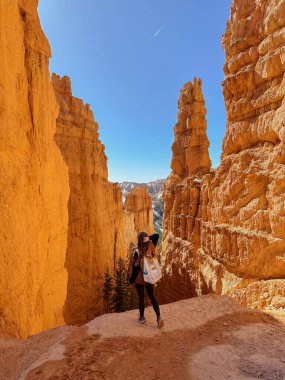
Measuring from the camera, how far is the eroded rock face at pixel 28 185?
6.80 m

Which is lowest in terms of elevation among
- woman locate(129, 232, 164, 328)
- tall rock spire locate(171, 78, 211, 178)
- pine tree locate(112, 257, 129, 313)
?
pine tree locate(112, 257, 129, 313)

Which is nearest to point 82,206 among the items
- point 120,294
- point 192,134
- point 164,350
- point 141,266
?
point 120,294

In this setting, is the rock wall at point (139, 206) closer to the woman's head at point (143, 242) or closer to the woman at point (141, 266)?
the woman at point (141, 266)

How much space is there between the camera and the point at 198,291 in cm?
2367

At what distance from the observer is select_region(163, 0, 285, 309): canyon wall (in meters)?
12.8

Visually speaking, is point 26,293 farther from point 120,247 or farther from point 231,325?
point 120,247

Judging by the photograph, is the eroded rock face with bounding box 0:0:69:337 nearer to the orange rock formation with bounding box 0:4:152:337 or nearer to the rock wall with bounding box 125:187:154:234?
the orange rock formation with bounding box 0:4:152:337

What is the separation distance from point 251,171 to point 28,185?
36.4ft

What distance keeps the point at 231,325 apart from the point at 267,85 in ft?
41.1

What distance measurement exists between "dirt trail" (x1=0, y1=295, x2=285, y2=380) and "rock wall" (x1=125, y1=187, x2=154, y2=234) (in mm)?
57253

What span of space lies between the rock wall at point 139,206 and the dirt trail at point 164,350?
188ft

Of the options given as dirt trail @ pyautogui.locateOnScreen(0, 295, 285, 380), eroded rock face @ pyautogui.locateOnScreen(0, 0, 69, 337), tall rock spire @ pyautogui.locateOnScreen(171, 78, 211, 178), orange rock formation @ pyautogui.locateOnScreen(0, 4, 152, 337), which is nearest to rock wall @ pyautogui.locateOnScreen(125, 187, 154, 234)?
tall rock spire @ pyautogui.locateOnScreen(171, 78, 211, 178)

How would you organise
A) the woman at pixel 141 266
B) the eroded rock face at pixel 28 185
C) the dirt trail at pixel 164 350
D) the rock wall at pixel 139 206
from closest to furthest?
1. the dirt trail at pixel 164 350
2. the woman at pixel 141 266
3. the eroded rock face at pixel 28 185
4. the rock wall at pixel 139 206

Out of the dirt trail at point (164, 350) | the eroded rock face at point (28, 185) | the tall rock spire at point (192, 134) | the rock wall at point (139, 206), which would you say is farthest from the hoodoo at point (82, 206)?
the rock wall at point (139, 206)
